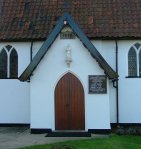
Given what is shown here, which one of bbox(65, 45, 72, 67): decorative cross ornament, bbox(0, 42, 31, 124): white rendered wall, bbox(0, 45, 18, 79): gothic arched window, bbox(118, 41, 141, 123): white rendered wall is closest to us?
bbox(65, 45, 72, 67): decorative cross ornament

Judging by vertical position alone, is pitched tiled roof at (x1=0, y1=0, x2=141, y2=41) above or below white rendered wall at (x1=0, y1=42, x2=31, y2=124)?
above

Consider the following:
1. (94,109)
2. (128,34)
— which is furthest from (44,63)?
(128,34)

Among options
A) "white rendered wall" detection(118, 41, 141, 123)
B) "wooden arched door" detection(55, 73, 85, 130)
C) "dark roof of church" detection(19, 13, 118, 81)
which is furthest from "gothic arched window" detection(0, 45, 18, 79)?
"white rendered wall" detection(118, 41, 141, 123)

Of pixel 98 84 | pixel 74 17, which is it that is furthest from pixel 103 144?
pixel 74 17

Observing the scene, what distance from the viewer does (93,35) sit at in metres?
21.0

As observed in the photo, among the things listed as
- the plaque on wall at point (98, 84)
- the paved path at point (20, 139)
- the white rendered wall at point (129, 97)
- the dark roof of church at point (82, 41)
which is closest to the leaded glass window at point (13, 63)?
the dark roof of church at point (82, 41)

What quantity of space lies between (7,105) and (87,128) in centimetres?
522

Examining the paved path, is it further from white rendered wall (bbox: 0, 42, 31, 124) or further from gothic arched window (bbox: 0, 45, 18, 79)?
gothic arched window (bbox: 0, 45, 18, 79)

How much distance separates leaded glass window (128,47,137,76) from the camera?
844 inches

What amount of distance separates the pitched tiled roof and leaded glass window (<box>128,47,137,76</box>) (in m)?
1.01

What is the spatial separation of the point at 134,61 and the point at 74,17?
428 cm

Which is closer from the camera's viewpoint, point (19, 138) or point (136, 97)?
point (19, 138)

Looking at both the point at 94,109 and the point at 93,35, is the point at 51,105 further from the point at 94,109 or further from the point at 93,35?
the point at 93,35

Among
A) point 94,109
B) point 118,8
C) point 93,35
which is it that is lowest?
point 94,109
